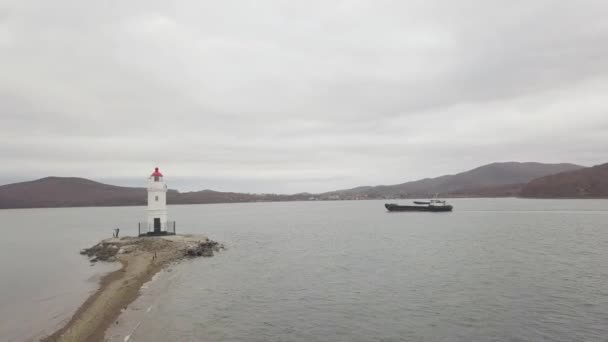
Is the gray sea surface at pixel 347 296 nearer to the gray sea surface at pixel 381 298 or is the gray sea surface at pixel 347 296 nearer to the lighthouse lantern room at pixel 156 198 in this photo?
the gray sea surface at pixel 381 298

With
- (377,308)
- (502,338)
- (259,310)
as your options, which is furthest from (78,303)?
(502,338)

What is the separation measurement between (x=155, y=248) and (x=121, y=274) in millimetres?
10490

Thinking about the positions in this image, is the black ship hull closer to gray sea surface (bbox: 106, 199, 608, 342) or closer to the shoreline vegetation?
gray sea surface (bbox: 106, 199, 608, 342)

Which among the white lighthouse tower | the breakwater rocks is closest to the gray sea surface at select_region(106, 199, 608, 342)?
the breakwater rocks

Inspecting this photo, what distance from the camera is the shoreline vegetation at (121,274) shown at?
1722cm

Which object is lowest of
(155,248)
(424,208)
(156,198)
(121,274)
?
(121,274)

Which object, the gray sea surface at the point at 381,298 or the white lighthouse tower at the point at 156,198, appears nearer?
the gray sea surface at the point at 381,298

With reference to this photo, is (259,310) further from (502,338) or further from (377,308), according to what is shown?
(502,338)

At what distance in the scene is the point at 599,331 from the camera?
16.6 meters

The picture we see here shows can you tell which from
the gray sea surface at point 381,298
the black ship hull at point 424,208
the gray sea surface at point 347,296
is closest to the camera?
the gray sea surface at point 381,298

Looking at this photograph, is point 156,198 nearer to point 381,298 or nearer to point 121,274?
point 121,274

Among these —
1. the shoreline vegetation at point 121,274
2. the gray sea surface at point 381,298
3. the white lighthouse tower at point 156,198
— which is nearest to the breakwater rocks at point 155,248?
the shoreline vegetation at point 121,274

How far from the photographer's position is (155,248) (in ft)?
132

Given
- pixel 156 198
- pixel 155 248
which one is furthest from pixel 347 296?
pixel 156 198
